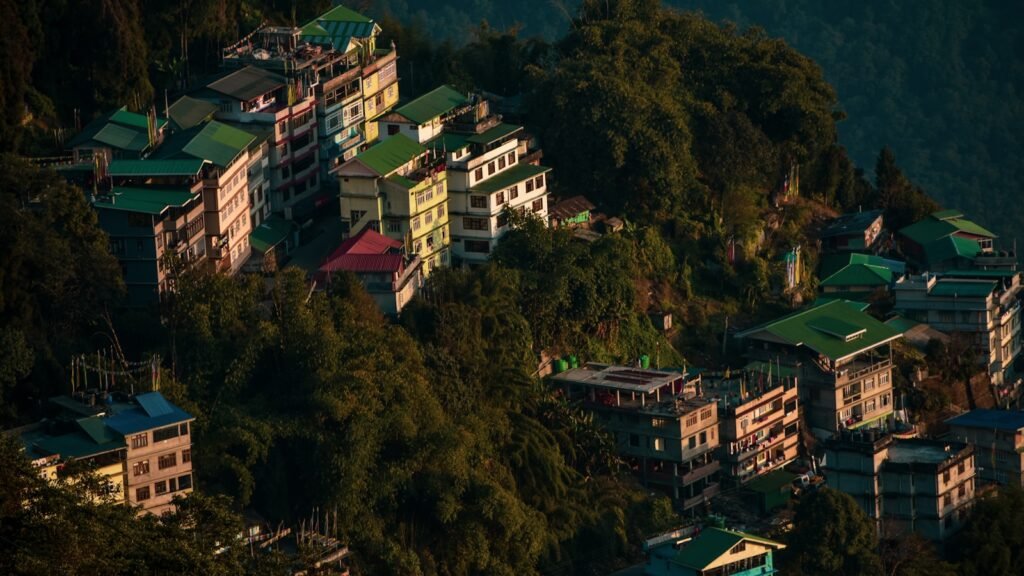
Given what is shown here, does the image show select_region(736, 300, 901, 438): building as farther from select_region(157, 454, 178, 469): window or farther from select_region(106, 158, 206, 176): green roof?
select_region(157, 454, 178, 469): window

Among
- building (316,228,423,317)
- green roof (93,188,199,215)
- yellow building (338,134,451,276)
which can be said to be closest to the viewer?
green roof (93,188,199,215)

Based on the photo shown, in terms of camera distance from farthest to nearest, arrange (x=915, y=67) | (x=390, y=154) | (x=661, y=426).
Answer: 1. (x=915, y=67)
2. (x=390, y=154)
3. (x=661, y=426)

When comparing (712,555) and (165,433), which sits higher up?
(165,433)

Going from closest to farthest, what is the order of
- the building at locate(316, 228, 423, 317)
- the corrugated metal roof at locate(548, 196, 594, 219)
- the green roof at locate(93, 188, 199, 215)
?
the green roof at locate(93, 188, 199, 215), the building at locate(316, 228, 423, 317), the corrugated metal roof at locate(548, 196, 594, 219)

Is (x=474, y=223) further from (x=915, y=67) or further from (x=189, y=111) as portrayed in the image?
(x=915, y=67)

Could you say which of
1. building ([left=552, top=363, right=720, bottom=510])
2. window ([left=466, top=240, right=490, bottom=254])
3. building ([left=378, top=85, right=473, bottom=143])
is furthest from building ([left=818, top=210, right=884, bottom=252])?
building ([left=552, top=363, right=720, bottom=510])

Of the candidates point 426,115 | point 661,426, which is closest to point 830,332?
point 661,426

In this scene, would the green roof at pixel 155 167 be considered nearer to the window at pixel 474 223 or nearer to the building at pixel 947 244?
the window at pixel 474 223
